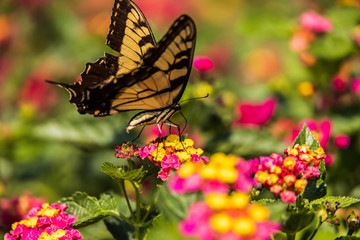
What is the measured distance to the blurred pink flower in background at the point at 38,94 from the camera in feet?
10.7

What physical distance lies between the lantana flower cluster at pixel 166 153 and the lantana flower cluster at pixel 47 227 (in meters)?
0.24

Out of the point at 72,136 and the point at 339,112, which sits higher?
the point at 72,136

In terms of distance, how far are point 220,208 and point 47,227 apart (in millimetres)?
635

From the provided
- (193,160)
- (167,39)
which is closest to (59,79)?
(167,39)

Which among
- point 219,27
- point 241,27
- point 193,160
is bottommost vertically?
point 193,160

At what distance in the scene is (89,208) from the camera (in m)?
1.38

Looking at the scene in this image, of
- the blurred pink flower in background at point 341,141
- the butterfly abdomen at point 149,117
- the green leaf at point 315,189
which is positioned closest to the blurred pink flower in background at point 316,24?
the blurred pink flower in background at point 341,141

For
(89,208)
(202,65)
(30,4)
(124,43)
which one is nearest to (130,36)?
(124,43)

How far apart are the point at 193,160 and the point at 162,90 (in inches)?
20.6

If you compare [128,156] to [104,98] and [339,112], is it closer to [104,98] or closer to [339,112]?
[104,98]

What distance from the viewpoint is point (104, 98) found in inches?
61.7

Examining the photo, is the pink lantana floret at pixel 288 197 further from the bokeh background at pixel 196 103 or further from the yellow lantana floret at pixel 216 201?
the bokeh background at pixel 196 103

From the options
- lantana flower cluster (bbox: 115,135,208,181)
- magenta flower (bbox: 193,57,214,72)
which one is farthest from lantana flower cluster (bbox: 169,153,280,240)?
magenta flower (bbox: 193,57,214,72)

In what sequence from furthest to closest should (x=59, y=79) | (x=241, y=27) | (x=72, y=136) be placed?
(x=59, y=79)
(x=241, y=27)
(x=72, y=136)
